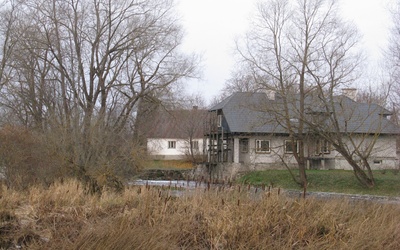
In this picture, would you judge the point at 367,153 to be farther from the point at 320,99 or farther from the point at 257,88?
the point at 257,88

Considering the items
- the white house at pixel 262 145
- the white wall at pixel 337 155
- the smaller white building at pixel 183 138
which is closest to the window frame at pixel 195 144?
the smaller white building at pixel 183 138

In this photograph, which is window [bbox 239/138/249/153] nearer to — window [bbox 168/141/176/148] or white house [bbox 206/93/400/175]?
white house [bbox 206/93/400/175]

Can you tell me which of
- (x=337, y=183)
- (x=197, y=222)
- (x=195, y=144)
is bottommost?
(x=197, y=222)

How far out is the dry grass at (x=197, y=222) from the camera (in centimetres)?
718

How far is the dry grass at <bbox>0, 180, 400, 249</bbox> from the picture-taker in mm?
7176

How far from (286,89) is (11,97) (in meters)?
17.9

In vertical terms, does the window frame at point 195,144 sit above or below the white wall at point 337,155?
above

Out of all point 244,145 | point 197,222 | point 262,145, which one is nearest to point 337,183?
point 262,145

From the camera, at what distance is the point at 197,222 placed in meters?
8.17

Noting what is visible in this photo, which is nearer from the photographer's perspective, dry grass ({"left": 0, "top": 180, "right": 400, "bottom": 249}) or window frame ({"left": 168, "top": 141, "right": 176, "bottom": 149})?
dry grass ({"left": 0, "top": 180, "right": 400, "bottom": 249})

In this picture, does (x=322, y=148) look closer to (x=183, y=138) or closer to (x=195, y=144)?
(x=195, y=144)

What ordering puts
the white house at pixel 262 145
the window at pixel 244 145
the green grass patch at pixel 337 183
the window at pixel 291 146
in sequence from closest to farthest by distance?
the green grass patch at pixel 337 183 < the window at pixel 291 146 < the white house at pixel 262 145 < the window at pixel 244 145

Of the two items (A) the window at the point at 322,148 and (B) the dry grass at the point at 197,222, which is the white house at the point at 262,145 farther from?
(B) the dry grass at the point at 197,222

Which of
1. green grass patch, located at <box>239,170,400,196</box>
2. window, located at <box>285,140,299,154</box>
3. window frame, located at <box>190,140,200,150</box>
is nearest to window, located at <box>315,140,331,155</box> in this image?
window, located at <box>285,140,299,154</box>
